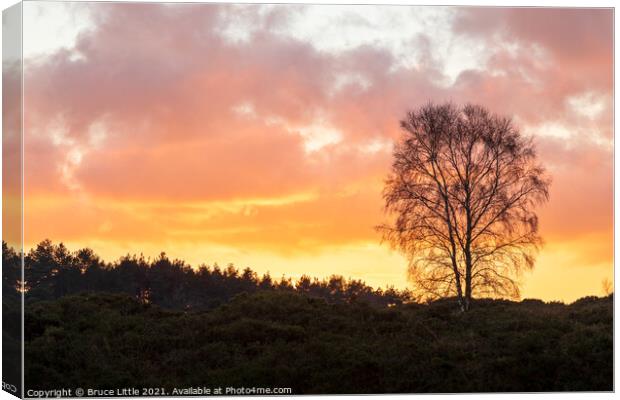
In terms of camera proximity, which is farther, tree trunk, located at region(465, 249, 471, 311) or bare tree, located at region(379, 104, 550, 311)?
tree trunk, located at region(465, 249, 471, 311)

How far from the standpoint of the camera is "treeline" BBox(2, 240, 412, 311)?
21781 mm

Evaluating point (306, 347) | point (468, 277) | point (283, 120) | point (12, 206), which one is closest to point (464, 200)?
point (468, 277)

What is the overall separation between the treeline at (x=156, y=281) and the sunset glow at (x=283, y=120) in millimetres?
281

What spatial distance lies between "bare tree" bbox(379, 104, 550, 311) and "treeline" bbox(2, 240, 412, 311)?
1475mm

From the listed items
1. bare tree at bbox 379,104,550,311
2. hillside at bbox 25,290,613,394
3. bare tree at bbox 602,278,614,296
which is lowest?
hillside at bbox 25,290,613,394

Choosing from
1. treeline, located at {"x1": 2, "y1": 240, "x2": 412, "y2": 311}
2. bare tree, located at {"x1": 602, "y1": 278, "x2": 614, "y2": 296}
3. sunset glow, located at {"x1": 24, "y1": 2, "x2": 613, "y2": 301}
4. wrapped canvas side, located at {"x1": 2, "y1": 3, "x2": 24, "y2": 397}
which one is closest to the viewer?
wrapped canvas side, located at {"x1": 2, "y1": 3, "x2": 24, "y2": 397}

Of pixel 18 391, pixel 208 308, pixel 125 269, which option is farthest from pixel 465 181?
pixel 18 391

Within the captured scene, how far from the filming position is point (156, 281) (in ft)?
75.8

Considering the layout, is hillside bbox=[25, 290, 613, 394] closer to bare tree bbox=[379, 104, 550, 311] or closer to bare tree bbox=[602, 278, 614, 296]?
bare tree bbox=[602, 278, 614, 296]

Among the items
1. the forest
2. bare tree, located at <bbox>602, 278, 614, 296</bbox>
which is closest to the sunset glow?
bare tree, located at <bbox>602, 278, 614, 296</bbox>

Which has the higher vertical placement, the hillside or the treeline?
the treeline

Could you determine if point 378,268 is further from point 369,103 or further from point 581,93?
point 581,93

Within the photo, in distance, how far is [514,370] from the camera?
75.3 ft

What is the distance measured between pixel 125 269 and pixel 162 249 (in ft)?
Result: 3.38
